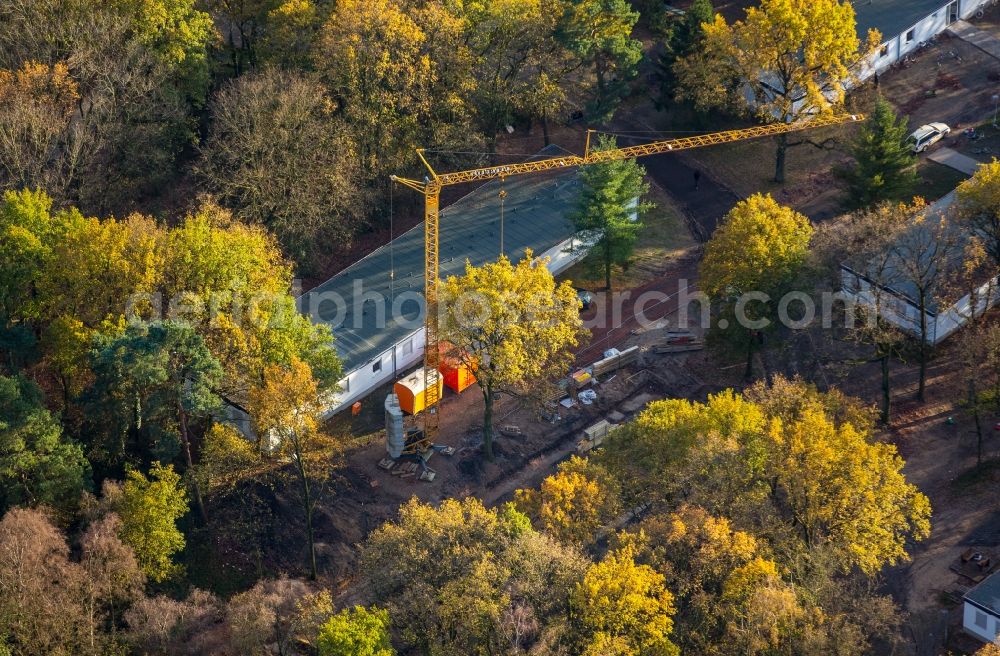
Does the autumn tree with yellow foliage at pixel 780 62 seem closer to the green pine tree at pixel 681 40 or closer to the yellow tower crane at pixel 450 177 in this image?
the green pine tree at pixel 681 40

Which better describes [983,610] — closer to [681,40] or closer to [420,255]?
[420,255]

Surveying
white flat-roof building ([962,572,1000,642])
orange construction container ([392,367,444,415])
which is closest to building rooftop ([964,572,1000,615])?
white flat-roof building ([962,572,1000,642])

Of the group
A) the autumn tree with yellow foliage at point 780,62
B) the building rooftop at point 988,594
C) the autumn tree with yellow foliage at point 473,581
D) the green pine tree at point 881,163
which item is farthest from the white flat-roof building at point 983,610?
the autumn tree with yellow foliage at point 780,62

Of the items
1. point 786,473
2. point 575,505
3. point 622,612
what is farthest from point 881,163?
point 622,612

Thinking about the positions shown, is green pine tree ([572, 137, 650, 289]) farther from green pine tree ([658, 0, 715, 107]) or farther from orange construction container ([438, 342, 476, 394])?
green pine tree ([658, 0, 715, 107])

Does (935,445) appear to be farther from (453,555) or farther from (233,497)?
(233,497)

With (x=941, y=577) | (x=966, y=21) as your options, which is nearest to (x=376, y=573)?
(x=941, y=577)
